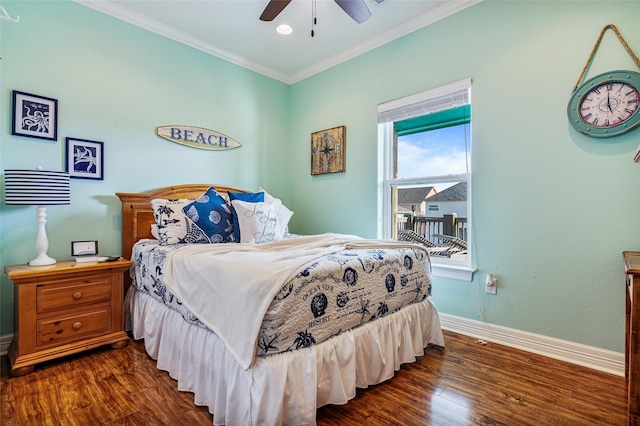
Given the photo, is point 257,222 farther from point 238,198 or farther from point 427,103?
point 427,103

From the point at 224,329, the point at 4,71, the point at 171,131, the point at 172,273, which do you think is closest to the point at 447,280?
the point at 224,329

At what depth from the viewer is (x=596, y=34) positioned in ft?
6.50

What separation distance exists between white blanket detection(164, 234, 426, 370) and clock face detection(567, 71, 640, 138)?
164cm

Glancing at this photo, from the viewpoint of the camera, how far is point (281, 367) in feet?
4.21

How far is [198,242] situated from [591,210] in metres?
2.86

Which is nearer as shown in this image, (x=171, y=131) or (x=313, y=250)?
(x=313, y=250)

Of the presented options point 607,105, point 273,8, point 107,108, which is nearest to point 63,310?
point 107,108

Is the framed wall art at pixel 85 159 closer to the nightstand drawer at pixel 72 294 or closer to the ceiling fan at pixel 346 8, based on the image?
the nightstand drawer at pixel 72 294

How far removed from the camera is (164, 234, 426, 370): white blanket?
1275 millimetres

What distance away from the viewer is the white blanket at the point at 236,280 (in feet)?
4.18

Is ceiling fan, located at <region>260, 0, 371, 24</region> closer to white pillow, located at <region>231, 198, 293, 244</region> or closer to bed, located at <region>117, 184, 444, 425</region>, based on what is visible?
white pillow, located at <region>231, 198, 293, 244</region>

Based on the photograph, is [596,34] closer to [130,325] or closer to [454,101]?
[454,101]

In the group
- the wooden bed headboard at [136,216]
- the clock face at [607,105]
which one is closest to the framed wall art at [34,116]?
the wooden bed headboard at [136,216]

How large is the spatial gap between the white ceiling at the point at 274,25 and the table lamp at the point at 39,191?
1.56 metres
